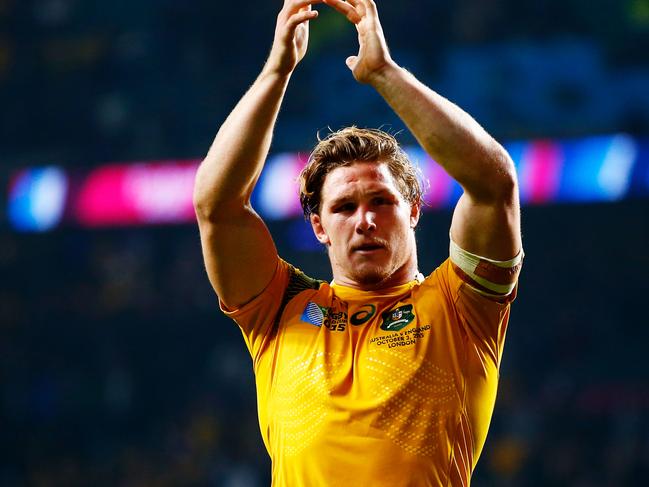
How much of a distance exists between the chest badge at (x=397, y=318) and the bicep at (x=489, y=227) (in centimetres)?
26

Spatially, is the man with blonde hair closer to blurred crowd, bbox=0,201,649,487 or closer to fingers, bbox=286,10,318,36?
fingers, bbox=286,10,318,36

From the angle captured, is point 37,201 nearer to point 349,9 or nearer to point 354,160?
point 354,160

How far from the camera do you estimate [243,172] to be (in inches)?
101

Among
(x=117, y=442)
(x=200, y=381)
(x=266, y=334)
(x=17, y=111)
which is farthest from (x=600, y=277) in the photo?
(x=266, y=334)

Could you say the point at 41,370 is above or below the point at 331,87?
below

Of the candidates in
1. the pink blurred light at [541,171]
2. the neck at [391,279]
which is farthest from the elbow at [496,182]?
the pink blurred light at [541,171]

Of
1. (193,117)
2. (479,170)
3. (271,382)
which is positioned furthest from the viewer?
(193,117)

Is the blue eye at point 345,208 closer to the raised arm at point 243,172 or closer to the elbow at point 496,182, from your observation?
the raised arm at point 243,172

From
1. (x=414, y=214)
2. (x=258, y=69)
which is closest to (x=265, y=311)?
(x=414, y=214)

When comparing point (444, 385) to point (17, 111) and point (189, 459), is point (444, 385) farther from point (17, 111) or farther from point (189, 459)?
point (17, 111)

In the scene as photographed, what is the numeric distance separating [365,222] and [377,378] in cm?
44

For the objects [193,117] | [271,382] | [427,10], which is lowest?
[271,382]

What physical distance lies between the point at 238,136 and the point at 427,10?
36.0ft

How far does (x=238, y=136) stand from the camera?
255cm
